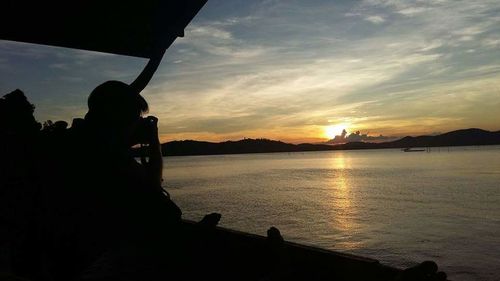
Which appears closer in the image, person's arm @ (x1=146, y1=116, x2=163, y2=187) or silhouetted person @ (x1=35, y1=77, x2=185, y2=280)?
silhouetted person @ (x1=35, y1=77, x2=185, y2=280)

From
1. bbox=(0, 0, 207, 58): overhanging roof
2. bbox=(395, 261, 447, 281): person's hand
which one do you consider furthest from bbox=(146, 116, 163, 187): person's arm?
bbox=(395, 261, 447, 281): person's hand

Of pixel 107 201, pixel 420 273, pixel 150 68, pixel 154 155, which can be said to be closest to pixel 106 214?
pixel 107 201

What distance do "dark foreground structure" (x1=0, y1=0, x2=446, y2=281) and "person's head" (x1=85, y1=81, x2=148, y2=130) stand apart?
12cm

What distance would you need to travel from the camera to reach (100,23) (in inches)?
147

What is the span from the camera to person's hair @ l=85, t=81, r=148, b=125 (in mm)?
2215

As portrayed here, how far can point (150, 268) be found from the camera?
203cm

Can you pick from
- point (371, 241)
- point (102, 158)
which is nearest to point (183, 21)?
point (102, 158)

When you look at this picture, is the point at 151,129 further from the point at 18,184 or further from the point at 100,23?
the point at 18,184

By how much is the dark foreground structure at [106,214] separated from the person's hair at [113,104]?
0.13 metres

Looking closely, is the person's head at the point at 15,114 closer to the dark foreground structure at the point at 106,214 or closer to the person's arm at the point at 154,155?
the dark foreground structure at the point at 106,214

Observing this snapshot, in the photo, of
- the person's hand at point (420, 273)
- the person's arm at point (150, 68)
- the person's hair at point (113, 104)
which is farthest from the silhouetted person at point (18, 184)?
the person's hand at point (420, 273)

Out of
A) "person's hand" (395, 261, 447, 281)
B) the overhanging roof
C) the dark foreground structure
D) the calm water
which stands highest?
the overhanging roof

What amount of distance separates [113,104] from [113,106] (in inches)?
0.5

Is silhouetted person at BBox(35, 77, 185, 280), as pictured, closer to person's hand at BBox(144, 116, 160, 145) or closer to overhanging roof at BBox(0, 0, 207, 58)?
person's hand at BBox(144, 116, 160, 145)
